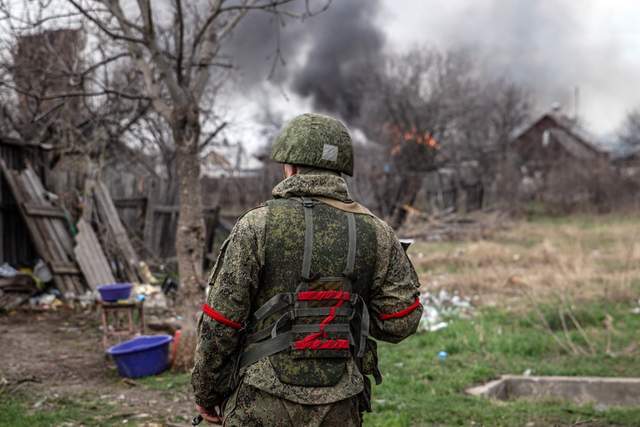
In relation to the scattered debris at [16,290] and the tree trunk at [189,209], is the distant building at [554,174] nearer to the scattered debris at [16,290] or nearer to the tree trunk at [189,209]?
the scattered debris at [16,290]

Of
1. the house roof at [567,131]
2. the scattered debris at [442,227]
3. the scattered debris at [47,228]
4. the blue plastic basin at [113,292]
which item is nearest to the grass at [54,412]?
the blue plastic basin at [113,292]

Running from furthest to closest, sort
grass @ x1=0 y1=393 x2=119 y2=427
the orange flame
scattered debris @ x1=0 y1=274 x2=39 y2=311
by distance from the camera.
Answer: the orange flame, scattered debris @ x1=0 y1=274 x2=39 y2=311, grass @ x1=0 y1=393 x2=119 y2=427

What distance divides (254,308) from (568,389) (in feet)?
15.0

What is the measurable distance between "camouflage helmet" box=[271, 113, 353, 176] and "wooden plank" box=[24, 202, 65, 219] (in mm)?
7456

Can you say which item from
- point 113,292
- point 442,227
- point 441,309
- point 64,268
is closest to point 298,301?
point 113,292

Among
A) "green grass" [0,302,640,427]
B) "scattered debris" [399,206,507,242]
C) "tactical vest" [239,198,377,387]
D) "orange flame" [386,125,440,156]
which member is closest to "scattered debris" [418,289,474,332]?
"green grass" [0,302,640,427]

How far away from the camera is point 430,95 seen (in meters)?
30.3

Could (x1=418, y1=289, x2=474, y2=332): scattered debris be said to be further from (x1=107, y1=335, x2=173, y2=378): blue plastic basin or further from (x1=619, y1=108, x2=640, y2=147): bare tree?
(x1=619, y1=108, x2=640, y2=147): bare tree

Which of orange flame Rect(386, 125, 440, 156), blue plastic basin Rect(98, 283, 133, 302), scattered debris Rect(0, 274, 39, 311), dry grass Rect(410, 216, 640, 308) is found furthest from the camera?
orange flame Rect(386, 125, 440, 156)

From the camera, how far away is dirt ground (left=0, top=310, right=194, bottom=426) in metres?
5.27

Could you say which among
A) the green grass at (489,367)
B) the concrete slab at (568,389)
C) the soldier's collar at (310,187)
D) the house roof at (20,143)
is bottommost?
the concrete slab at (568,389)

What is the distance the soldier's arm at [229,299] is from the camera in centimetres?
251

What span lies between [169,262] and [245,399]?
933cm

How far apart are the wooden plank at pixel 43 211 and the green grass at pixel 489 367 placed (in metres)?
5.14
